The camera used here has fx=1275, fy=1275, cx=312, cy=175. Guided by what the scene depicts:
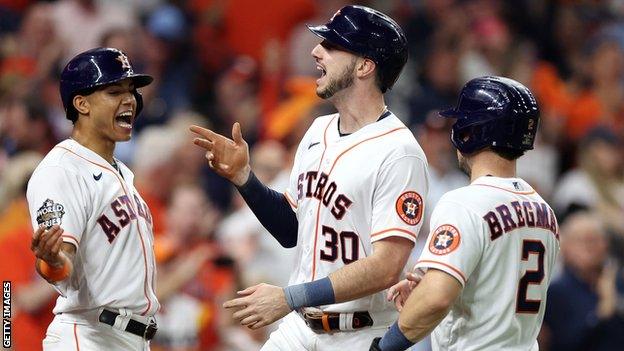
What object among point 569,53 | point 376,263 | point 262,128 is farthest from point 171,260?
point 569,53

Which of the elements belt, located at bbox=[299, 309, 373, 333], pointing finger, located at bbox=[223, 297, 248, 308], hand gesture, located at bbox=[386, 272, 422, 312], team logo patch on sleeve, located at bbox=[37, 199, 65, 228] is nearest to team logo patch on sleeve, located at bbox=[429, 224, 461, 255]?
hand gesture, located at bbox=[386, 272, 422, 312]

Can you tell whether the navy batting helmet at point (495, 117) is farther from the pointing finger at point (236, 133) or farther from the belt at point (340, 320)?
the pointing finger at point (236, 133)

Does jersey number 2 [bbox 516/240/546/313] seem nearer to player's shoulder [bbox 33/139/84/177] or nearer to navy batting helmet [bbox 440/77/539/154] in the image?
navy batting helmet [bbox 440/77/539/154]

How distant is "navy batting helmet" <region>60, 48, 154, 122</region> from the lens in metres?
5.52

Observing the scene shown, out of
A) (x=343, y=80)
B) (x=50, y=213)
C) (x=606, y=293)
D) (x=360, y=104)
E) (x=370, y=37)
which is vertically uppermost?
(x=370, y=37)

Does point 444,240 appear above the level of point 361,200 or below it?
below

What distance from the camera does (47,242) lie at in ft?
16.3

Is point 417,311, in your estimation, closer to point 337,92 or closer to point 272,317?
point 272,317

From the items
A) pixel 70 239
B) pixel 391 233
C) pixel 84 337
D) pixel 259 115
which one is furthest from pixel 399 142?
pixel 259 115

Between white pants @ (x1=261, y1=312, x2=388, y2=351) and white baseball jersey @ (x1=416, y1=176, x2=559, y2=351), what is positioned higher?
white baseball jersey @ (x1=416, y1=176, x2=559, y2=351)

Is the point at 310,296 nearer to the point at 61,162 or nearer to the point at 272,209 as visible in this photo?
the point at 272,209

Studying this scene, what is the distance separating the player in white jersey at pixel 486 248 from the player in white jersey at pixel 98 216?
1148 millimetres

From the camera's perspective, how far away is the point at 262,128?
10656mm

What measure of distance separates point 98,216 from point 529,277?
72.0 inches
